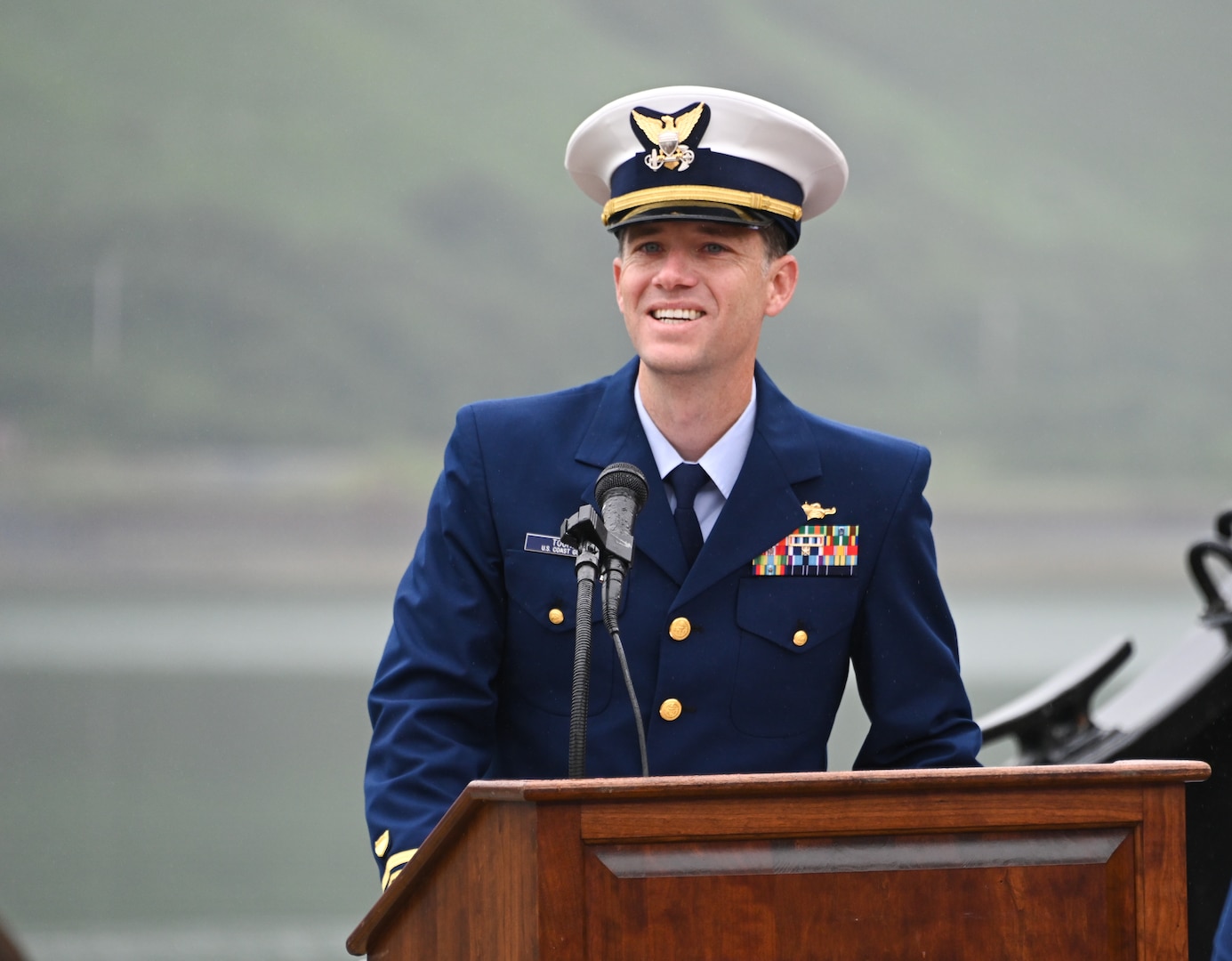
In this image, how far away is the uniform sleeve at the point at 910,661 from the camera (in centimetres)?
167

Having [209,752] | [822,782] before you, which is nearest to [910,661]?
[822,782]

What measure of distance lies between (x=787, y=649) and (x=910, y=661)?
13 centimetres

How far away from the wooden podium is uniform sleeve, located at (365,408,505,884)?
38 cm

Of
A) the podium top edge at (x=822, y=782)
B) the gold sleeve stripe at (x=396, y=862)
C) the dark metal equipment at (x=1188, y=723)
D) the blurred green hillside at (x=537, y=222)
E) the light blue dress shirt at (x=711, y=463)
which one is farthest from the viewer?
the blurred green hillside at (x=537, y=222)

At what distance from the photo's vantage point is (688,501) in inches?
66.9

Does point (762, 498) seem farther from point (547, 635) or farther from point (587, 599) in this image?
point (587, 599)

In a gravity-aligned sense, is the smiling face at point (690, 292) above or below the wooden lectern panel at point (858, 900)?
above

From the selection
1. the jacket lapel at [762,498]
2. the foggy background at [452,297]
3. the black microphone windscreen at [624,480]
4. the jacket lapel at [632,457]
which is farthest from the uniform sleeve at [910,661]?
the foggy background at [452,297]

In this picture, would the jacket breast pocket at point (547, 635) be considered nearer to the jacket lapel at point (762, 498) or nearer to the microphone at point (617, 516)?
the jacket lapel at point (762, 498)

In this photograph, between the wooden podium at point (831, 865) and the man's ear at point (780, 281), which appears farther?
the man's ear at point (780, 281)

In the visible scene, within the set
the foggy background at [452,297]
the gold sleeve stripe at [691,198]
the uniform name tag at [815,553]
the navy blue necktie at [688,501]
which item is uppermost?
the foggy background at [452,297]

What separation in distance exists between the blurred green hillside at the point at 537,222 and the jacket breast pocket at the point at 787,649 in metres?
27.6

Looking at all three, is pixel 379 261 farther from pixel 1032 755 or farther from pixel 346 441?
pixel 1032 755

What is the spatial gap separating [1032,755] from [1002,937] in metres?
1.23
